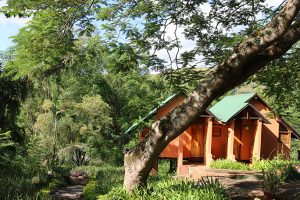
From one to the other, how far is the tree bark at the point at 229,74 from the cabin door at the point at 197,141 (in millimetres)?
17202

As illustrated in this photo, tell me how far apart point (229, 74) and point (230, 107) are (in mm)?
19515

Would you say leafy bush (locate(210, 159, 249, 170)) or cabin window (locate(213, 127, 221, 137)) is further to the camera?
cabin window (locate(213, 127, 221, 137))

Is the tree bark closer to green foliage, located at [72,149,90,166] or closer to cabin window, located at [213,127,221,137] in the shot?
cabin window, located at [213,127,221,137]

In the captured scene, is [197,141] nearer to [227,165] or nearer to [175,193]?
[227,165]

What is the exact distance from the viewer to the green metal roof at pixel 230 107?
24712 mm

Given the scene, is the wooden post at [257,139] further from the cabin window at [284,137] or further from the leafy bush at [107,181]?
the leafy bush at [107,181]

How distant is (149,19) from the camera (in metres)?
10.0

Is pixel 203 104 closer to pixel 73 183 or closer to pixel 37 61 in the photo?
pixel 37 61

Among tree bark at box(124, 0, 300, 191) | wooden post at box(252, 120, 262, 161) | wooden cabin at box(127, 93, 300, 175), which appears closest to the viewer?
tree bark at box(124, 0, 300, 191)

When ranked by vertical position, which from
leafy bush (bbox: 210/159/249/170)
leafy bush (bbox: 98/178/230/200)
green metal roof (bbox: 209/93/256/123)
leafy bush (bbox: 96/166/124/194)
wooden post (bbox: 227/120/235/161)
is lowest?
leafy bush (bbox: 96/166/124/194)

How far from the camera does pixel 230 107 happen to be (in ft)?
87.7

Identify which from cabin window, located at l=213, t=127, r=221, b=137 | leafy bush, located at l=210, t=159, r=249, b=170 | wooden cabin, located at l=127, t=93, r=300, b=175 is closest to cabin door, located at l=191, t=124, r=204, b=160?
wooden cabin, located at l=127, t=93, r=300, b=175

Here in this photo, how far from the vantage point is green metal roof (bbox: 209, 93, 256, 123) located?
81.1ft

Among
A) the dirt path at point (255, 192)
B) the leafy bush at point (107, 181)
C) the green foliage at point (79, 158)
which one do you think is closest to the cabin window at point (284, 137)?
the leafy bush at point (107, 181)
